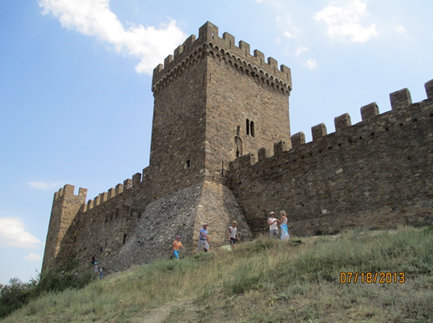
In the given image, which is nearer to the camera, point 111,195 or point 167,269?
point 167,269

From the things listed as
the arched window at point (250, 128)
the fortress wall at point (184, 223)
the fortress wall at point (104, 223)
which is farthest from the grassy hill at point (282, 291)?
the arched window at point (250, 128)

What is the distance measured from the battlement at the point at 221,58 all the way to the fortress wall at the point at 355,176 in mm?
5407

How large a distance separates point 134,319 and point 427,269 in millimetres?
4762

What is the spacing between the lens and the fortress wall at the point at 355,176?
10312mm

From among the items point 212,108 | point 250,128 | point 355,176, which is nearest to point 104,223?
point 212,108

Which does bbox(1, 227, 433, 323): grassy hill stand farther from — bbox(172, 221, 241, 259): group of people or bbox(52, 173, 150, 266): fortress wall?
bbox(52, 173, 150, 266): fortress wall

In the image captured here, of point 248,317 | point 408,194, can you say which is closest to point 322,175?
point 408,194

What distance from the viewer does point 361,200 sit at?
441 inches

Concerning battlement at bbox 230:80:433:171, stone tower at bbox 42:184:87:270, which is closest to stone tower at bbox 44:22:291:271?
battlement at bbox 230:80:433:171

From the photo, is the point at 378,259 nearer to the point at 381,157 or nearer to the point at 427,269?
the point at 427,269

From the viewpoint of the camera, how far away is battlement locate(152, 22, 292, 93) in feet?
55.6

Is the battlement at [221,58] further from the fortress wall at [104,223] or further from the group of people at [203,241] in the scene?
the group of people at [203,241]

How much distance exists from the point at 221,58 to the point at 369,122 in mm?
7743

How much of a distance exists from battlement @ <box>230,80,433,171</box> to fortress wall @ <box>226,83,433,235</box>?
0.02 meters
